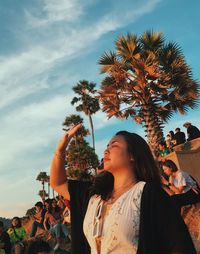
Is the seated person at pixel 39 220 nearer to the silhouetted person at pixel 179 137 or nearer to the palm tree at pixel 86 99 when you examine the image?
the silhouetted person at pixel 179 137

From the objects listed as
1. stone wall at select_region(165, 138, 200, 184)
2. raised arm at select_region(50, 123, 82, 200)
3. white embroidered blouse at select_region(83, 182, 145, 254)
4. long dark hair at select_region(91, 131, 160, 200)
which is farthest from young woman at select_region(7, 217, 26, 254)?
white embroidered blouse at select_region(83, 182, 145, 254)

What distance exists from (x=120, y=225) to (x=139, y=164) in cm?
42

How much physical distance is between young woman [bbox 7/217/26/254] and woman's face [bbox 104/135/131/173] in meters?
7.98

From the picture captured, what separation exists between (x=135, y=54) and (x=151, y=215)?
744 inches

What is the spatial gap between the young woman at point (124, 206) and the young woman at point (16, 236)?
7.76m

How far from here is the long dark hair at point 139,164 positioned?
2.43 meters

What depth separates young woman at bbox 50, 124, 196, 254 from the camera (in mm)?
2119

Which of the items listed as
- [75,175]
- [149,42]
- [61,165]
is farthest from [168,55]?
[61,165]

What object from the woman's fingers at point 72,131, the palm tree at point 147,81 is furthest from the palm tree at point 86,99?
the woman's fingers at point 72,131

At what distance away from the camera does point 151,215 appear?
7.12 feet

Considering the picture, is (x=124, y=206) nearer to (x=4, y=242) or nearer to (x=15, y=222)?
(x=4, y=242)

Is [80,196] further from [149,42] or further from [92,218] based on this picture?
[149,42]

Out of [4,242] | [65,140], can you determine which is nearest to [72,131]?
[65,140]

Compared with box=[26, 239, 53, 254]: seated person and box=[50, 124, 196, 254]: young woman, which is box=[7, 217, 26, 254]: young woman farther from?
box=[50, 124, 196, 254]: young woman
